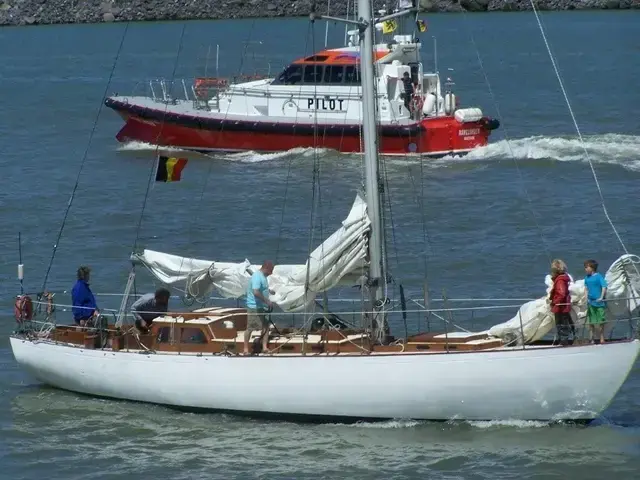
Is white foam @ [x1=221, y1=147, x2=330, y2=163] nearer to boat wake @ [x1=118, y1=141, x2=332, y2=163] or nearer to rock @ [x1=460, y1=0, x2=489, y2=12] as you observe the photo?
boat wake @ [x1=118, y1=141, x2=332, y2=163]

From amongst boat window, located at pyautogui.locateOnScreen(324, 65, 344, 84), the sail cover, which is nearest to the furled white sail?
the sail cover

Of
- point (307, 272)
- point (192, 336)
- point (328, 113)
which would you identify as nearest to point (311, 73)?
point (328, 113)

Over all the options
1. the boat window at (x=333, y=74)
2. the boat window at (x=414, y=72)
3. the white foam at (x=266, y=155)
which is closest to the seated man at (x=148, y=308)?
the boat window at (x=333, y=74)

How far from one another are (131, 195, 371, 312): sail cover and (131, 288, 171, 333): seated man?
336mm

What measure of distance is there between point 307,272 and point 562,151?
23.2m

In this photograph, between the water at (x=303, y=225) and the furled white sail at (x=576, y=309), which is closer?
the water at (x=303, y=225)

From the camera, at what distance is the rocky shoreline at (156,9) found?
4141 inches

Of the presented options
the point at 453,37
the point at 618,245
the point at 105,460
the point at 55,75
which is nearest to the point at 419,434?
the point at 105,460

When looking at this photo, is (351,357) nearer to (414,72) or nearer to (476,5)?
(414,72)

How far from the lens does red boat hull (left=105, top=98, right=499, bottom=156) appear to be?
41688 millimetres

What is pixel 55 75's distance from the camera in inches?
2753

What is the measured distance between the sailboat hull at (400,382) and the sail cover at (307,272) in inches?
55.3

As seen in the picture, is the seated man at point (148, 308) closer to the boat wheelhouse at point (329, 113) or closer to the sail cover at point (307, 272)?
the sail cover at point (307, 272)

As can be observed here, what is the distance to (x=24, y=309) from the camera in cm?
2248
